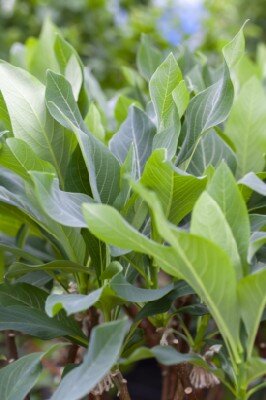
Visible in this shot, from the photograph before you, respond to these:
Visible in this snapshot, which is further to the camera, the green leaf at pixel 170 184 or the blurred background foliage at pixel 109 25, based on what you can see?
the blurred background foliage at pixel 109 25

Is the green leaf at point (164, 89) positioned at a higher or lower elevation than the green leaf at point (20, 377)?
higher

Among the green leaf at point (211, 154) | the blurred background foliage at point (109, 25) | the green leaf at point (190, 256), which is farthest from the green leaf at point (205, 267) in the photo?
the blurred background foliage at point (109, 25)

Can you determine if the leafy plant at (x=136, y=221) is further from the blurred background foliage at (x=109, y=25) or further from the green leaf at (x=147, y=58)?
the blurred background foliage at (x=109, y=25)

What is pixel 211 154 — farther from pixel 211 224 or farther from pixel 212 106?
pixel 211 224

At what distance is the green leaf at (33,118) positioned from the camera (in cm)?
89

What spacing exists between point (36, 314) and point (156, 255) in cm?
27

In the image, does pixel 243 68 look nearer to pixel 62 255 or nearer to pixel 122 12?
pixel 62 255

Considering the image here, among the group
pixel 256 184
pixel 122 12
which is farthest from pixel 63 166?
pixel 122 12

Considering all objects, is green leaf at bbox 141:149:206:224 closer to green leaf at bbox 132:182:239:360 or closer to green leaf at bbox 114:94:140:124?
green leaf at bbox 132:182:239:360

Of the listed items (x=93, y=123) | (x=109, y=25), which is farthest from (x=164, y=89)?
(x=109, y=25)

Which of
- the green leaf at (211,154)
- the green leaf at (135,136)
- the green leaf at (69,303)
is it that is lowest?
the green leaf at (69,303)

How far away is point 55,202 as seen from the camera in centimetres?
75

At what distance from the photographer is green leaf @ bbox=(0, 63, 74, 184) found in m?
0.89

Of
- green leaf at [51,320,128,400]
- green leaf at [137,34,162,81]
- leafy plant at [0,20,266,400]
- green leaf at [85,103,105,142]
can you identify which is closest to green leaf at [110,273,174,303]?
leafy plant at [0,20,266,400]
